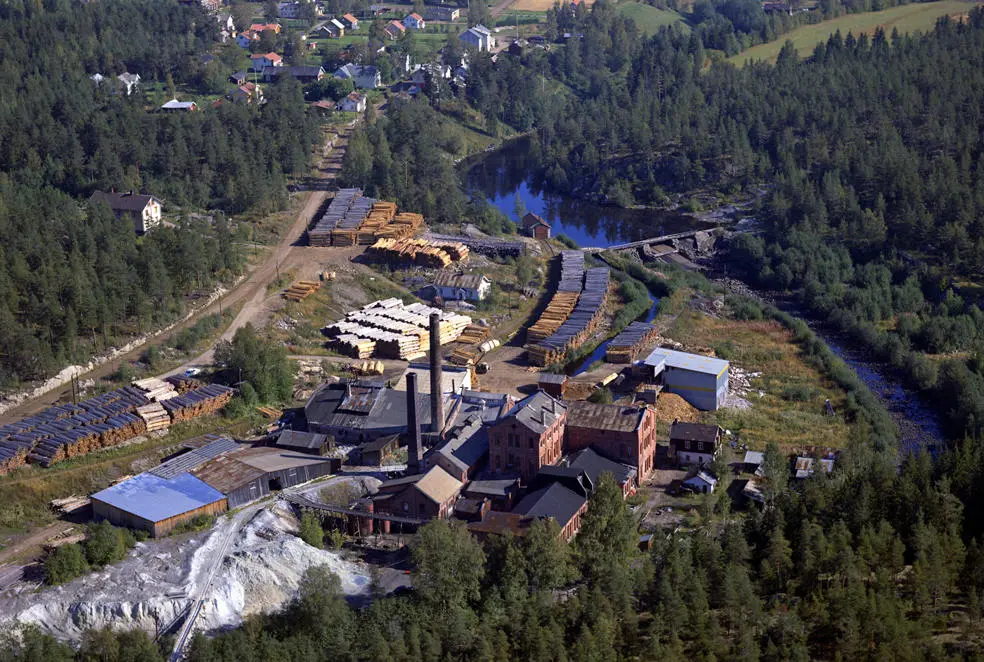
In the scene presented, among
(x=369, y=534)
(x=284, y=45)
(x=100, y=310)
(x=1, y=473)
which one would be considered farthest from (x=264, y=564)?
(x=284, y=45)

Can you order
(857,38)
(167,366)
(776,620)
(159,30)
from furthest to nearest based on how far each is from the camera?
(857,38) → (159,30) → (167,366) → (776,620)

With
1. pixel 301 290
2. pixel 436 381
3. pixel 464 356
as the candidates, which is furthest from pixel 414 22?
pixel 436 381

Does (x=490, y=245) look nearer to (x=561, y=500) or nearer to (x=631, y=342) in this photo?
(x=631, y=342)

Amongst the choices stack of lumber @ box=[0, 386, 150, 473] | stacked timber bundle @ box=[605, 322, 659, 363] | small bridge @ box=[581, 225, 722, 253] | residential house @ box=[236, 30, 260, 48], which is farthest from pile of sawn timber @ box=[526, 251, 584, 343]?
residential house @ box=[236, 30, 260, 48]

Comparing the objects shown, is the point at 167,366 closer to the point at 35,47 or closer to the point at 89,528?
the point at 89,528

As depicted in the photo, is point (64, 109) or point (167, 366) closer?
point (167, 366)

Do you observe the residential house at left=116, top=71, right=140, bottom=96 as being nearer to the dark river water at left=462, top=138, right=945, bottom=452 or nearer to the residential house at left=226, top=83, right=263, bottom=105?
the residential house at left=226, top=83, right=263, bottom=105
